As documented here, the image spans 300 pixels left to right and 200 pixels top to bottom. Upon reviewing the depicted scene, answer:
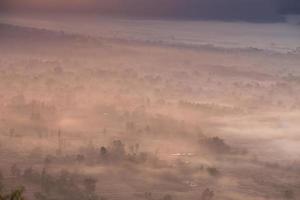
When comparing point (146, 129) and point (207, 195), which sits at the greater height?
point (146, 129)

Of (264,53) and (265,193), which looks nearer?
(265,193)

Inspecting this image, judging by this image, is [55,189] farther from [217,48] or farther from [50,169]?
[217,48]

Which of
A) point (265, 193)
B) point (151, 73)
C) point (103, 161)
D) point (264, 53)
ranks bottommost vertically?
point (265, 193)

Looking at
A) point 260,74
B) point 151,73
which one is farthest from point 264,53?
point 151,73

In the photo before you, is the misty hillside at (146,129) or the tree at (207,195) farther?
the misty hillside at (146,129)

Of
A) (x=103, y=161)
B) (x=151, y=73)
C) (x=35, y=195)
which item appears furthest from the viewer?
(x=151, y=73)

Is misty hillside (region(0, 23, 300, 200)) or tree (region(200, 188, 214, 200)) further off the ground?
misty hillside (region(0, 23, 300, 200))

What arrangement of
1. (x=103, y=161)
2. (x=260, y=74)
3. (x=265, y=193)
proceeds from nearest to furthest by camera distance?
(x=265, y=193), (x=103, y=161), (x=260, y=74)

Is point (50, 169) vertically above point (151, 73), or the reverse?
point (151, 73)

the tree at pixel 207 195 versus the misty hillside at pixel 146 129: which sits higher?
the misty hillside at pixel 146 129

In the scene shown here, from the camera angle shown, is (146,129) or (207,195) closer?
(207,195)

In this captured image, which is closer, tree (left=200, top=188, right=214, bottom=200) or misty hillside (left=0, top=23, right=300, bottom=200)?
tree (left=200, top=188, right=214, bottom=200)
